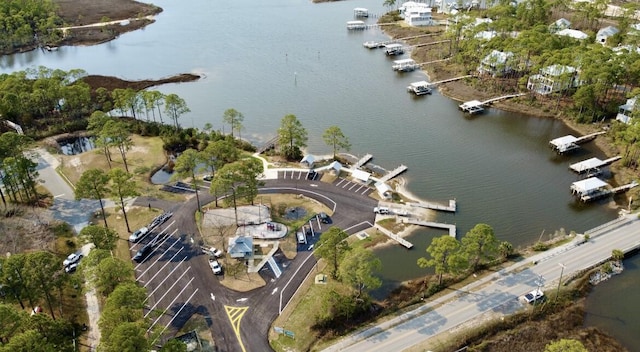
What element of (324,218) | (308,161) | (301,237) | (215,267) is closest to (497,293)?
(324,218)

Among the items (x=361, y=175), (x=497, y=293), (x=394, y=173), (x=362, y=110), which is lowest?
(x=497, y=293)

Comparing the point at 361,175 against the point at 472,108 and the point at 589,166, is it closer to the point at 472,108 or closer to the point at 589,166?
the point at 589,166

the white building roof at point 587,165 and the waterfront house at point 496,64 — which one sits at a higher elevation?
the waterfront house at point 496,64

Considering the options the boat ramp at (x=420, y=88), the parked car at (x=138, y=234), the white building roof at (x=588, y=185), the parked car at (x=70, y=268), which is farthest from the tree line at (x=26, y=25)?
the white building roof at (x=588, y=185)

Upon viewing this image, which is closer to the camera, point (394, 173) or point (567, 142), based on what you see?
point (394, 173)

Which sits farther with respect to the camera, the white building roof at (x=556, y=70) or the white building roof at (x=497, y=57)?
the white building roof at (x=497, y=57)

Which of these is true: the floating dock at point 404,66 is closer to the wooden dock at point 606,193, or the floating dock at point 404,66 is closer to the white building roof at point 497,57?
the white building roof at point 497,57

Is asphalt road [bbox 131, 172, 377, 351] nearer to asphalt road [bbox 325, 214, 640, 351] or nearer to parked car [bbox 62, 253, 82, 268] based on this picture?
parked car [bbox 62, 253, 82, 268]
